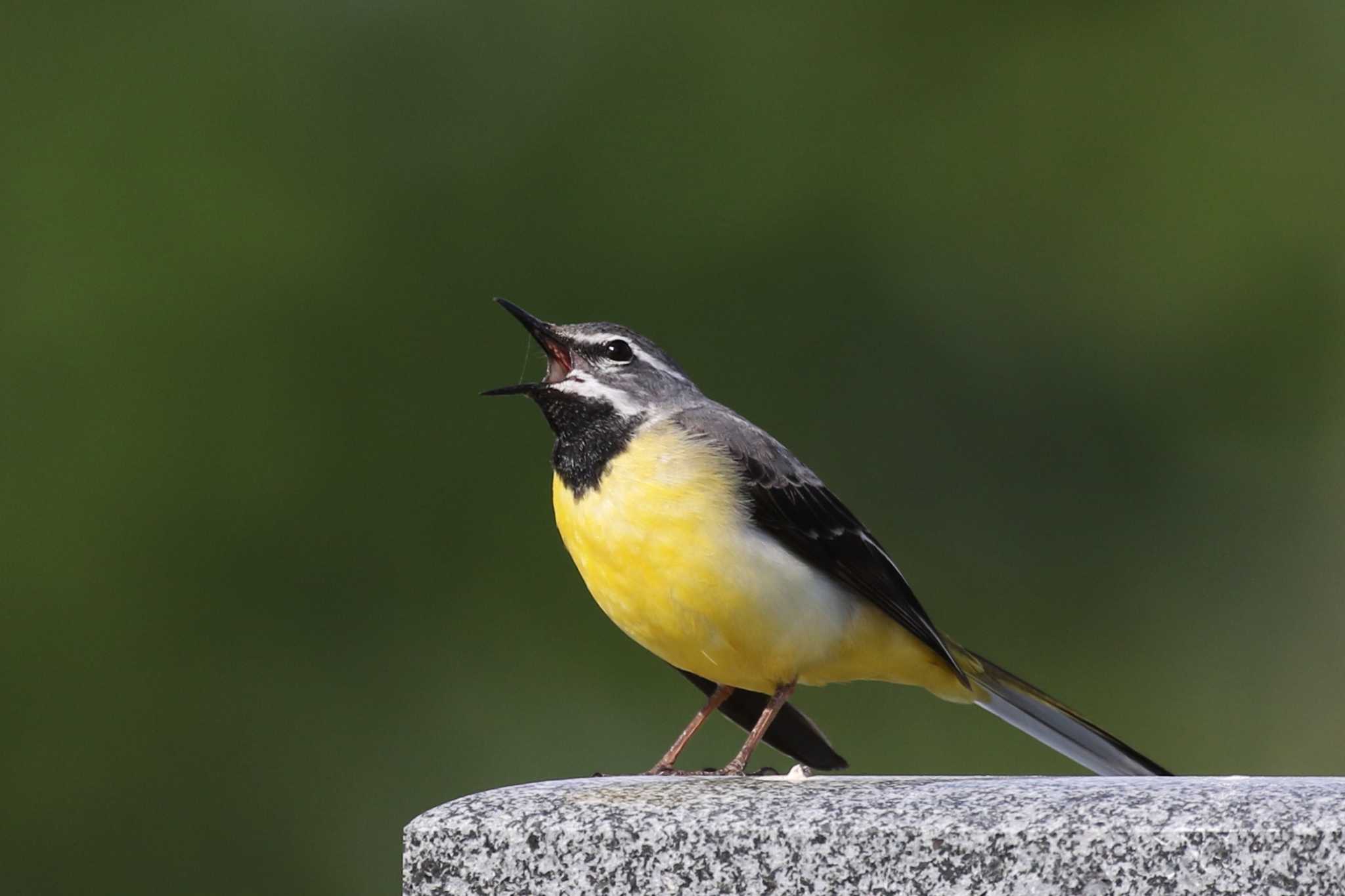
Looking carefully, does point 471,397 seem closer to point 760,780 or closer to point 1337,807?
point 760,780

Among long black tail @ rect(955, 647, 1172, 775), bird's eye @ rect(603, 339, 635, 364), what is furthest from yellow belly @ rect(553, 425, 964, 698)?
long black tail @ rect(955, 647, 1172, 775)

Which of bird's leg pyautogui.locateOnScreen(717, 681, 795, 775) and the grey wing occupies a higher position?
the grey wing

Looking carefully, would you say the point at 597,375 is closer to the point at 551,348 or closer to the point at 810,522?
the point at 551,348

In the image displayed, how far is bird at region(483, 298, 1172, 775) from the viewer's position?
5.32 meters

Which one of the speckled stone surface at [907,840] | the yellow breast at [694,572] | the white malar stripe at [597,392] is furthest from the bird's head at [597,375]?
the speckled stone surface at [907,840]

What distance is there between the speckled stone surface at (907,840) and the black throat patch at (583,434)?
1922mm

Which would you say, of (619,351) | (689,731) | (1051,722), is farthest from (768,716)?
(619,351)

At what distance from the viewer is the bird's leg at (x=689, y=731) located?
17.5 ft

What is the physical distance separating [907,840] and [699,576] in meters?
2.07

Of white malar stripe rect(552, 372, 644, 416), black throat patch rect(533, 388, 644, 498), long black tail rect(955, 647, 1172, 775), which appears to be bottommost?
long black tail rect(955, 647, 1172, 775)

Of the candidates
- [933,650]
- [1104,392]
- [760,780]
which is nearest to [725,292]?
[1104,392]

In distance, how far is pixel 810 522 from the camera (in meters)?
5.74

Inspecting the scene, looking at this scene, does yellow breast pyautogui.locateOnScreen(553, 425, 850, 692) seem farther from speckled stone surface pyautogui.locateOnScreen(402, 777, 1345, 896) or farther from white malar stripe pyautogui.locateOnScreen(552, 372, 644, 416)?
speckled stone surface pyautogui.locateOnScreen(402, 777, 1345, 896)

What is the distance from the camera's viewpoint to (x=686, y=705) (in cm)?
1380
